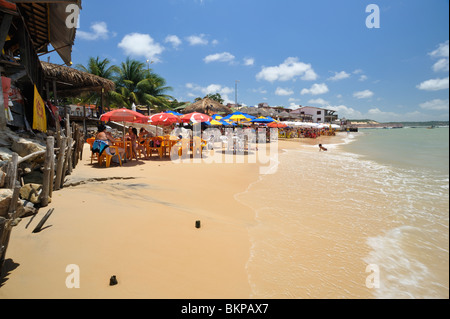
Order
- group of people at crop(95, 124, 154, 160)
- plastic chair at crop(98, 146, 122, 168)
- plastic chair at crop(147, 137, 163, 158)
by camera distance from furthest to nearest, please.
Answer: plastic chair at crop(147, 137, 163, 158) → group of people at crop(95, 124, 154, 160) → plastic chair at crop(98, 146, 122, 168)

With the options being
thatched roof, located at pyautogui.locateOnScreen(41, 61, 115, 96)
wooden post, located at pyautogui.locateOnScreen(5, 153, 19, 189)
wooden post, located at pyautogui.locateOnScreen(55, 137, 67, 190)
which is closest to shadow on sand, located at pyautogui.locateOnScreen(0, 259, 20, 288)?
wooden post, located at pyautogui.locateOnScreen(5, 153, 19, 189)

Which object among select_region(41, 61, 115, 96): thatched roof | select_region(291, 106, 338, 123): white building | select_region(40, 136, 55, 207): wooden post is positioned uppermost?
select_region(291, 106, 338, 123): white building

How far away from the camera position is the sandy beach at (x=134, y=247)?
2.25 metres

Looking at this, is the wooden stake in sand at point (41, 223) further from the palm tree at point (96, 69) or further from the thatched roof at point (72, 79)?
the palm tree at point (96, 69)

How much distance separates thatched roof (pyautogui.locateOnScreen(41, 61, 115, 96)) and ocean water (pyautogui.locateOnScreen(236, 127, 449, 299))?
12.1 meters

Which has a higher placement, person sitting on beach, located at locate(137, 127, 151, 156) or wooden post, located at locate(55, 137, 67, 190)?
person sitting on beach, located at locate(137, 127, 151, 156)

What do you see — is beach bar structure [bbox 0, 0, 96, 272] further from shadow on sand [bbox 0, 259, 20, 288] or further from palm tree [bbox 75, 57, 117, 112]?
palm tree [bbox 75, 57, 117, 112]

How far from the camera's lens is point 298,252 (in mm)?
3111

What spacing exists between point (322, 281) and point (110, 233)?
286cm

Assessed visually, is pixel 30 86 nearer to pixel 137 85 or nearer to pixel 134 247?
pixel 134 247

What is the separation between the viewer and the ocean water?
249 cm

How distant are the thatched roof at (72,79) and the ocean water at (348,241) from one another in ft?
39.8

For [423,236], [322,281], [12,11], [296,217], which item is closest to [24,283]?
[322,281]
